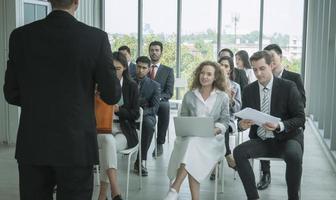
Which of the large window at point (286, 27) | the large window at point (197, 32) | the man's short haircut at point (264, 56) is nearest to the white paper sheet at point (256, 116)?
the man's short haircut at point (264, 56)

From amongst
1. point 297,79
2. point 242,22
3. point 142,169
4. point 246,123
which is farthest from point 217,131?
point 242,22

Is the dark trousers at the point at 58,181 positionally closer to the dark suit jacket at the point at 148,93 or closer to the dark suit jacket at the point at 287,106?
the dark suit jacket at the point at 287,106

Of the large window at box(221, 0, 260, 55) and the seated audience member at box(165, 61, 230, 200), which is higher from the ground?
the large window at box(221, 0, 260, 55)

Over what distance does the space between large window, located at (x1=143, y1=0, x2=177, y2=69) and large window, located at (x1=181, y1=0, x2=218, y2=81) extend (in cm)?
25

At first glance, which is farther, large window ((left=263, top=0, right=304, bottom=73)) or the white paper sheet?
large window ((left=263, top=0, right=304, bottom=73))

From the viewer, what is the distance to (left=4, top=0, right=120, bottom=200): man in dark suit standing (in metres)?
1.96

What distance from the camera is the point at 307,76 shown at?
9461mm

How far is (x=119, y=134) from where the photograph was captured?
4094 millimetres

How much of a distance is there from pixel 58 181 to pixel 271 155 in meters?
2.21

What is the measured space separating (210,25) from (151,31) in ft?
4.50

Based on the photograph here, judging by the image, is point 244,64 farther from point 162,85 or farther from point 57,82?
point 57,82

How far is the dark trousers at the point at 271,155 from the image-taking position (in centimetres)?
363

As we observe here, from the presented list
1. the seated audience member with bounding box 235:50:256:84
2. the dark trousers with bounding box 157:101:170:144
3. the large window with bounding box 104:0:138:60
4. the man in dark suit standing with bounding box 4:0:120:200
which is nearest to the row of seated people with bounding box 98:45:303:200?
the dark trousers with bounding box 157:101:170:144

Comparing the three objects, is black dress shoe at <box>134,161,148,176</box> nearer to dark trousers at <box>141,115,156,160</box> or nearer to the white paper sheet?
dark trousers at <box>141,115,156,160</box>
